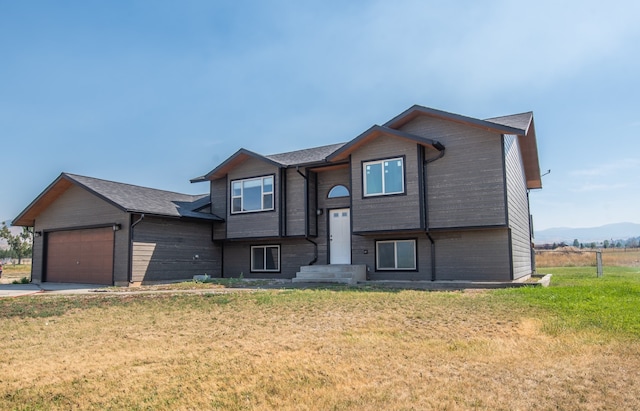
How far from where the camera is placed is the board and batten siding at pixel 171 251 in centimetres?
1639

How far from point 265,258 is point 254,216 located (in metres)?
1.96

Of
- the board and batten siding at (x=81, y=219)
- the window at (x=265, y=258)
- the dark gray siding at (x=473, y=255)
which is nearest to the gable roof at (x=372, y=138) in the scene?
the dark gray siding at (x=473, y=255)

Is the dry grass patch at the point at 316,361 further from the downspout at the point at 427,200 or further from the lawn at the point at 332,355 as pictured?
the downspout at the point at 427,200

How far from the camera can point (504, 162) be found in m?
13.7

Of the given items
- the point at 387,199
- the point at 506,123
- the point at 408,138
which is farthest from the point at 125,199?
the point at 506,123

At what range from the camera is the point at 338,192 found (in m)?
17.5

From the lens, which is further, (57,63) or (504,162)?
(57,63)

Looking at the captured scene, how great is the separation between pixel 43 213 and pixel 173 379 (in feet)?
58.1

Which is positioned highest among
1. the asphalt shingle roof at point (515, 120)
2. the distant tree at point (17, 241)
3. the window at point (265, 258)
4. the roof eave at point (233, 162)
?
the asphalt shingle roof at point (515, 120)

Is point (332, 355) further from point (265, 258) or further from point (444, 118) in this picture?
point (265, 258)

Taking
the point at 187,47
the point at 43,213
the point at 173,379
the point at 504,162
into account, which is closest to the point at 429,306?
the point at 173,379

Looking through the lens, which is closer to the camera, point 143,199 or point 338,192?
point 338,192

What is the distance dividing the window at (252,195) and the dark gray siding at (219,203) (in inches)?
21.6

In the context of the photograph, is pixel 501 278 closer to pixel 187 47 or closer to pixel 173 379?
pixel 173 379
